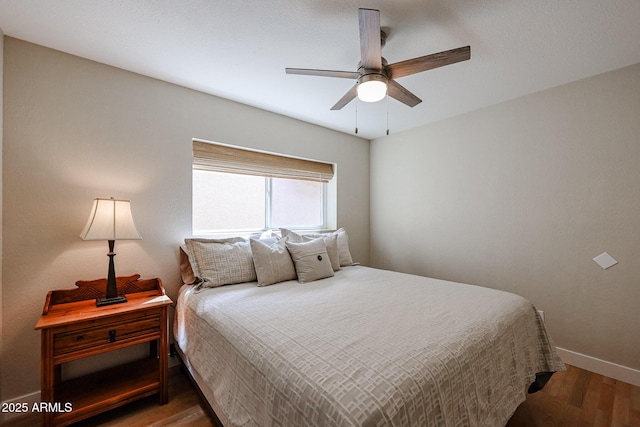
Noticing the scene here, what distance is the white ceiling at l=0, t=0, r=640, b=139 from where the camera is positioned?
147cm

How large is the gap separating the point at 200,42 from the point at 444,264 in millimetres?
3120

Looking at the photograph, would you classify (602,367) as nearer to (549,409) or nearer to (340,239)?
(549,409)

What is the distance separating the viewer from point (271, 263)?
7.29ft

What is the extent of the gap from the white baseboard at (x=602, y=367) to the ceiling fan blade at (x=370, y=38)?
2.84 meters

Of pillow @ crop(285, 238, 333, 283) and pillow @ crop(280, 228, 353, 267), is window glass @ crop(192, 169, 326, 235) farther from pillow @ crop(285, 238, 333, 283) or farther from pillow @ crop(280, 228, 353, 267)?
pillow @ crop(285, 238, 333, 283)

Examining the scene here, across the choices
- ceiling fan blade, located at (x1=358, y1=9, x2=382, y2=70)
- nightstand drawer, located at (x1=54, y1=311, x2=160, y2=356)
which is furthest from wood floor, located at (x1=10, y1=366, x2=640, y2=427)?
ceiling fan blade, located at (x1=358, y1=9, x2=382, y2=70)

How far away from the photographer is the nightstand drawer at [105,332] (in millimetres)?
1516

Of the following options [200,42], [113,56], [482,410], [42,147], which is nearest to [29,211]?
[42,147]

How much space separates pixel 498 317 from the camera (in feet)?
4.87

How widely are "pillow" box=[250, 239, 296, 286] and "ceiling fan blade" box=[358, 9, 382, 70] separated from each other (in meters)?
1.53

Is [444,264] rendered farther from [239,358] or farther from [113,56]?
[113,56]

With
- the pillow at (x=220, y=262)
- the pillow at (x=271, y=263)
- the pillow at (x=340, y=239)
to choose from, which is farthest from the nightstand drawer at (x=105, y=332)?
the pillow at (x=340, y=239)

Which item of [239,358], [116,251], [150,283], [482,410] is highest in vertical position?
[116,251]

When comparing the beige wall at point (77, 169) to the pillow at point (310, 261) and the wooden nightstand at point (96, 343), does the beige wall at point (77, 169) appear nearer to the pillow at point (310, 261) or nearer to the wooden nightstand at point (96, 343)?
the wooden nightstand at point (96, 343)
